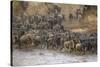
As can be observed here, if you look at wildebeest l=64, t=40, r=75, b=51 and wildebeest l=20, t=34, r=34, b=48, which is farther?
wildebeest l=64, t=40, r=75, b=51

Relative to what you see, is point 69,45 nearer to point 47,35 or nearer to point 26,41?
point 47,35

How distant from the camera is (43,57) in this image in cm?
256

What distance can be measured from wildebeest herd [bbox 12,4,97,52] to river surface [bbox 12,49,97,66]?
71 millimetres

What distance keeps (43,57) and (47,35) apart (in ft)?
1.03

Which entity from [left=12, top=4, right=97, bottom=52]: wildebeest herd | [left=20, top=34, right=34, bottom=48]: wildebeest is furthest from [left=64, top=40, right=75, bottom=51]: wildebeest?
[left=20, top=34, right=34, bottom=48]: wildebeest

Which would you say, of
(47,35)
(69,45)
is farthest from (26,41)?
(69,45)

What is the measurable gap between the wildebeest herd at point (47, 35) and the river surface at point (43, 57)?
71mm

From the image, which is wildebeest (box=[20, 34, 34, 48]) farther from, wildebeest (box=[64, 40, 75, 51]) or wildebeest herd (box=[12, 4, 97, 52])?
wildebeest (box=[64, 40, 75, 51])

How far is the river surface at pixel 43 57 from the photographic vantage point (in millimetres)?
2441

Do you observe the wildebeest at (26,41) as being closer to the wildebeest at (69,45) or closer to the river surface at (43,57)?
the river surface at (43,57)

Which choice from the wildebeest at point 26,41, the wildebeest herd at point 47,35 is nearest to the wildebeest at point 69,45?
the wildebeest herd at point 47,35

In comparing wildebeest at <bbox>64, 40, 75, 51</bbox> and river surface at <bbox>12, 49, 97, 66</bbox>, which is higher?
wildebeest at <bbox>64, 40, 75, 51</bbox>

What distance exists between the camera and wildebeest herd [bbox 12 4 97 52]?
8.11 feet
